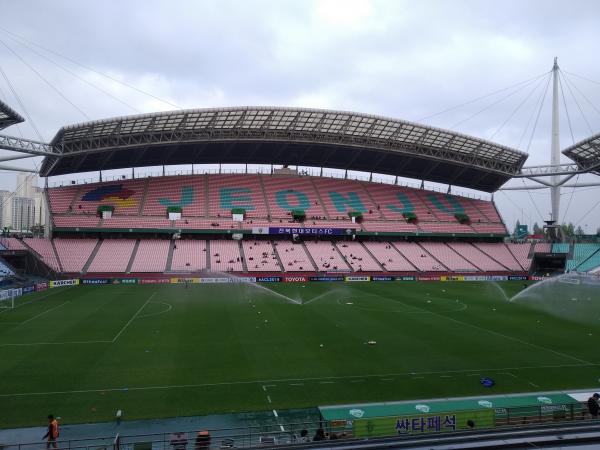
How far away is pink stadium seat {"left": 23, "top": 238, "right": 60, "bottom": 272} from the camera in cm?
5459

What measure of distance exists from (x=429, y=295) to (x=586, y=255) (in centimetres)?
3680

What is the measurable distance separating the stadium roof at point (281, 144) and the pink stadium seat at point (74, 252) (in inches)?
415

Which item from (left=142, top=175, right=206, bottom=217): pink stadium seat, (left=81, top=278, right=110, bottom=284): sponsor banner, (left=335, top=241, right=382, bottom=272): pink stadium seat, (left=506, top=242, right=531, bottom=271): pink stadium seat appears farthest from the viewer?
(left=506, top=242, right=531, bottom=271): pink stadium seat

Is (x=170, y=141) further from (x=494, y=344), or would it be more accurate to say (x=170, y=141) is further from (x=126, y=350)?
(x=494, y=344)

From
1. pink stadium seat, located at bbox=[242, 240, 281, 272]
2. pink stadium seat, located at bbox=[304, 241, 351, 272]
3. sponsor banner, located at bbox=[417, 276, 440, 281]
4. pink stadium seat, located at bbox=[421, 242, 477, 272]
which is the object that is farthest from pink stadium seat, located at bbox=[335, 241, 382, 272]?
pink stadium seat, located at bbox=[421, 242, 477, 272]

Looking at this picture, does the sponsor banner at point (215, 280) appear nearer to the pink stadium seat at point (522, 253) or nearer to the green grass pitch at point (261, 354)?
the green grass pitch at point (261, 354)

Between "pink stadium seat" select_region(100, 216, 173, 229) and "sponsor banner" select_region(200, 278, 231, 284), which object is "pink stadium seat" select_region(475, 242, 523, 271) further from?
"pink stadium seat" select_region(100, 216, 173, 229)

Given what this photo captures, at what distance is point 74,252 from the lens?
5859cm

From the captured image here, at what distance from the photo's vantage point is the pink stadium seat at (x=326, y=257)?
2478 inches

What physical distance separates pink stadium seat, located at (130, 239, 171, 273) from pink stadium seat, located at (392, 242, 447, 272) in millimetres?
35872

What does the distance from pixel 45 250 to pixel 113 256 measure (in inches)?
323

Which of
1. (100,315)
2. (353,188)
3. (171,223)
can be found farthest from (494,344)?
(353,188)

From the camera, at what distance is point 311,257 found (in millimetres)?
65250

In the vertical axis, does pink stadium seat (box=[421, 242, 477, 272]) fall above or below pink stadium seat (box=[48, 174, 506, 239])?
below
